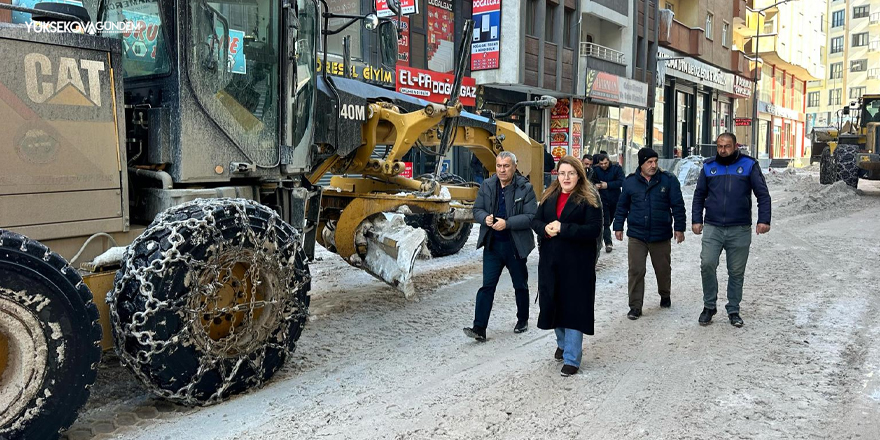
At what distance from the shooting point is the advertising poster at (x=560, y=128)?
86.1ft

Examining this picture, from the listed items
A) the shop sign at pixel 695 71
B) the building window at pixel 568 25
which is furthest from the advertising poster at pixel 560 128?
the shop sign at pixel 695 71

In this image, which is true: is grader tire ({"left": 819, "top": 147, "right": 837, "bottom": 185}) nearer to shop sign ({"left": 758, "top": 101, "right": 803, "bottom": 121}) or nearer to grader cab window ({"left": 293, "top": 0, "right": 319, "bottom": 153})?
grader cab window ({"left": 293, "top": 0, "right": 319, "bottom": 153})

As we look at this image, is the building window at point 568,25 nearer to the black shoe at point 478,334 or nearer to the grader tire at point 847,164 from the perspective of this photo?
the grader tire at point 847,164

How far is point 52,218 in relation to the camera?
Result: 4.11 meters

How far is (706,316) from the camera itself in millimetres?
6785

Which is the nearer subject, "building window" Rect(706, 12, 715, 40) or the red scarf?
the red scarf

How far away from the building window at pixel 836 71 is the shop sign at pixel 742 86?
39422mm

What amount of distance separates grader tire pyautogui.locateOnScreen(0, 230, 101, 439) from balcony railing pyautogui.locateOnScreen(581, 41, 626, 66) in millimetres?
24920

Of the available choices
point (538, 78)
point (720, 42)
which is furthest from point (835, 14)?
point (538, 78)

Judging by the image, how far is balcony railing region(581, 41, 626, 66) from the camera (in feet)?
90.4

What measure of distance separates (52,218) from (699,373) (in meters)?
A: 4.24

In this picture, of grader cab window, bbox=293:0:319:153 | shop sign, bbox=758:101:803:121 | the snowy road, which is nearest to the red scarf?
the snowy road

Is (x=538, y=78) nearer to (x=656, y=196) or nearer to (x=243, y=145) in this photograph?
(x=656, y=196)

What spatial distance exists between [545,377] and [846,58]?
280 ft
